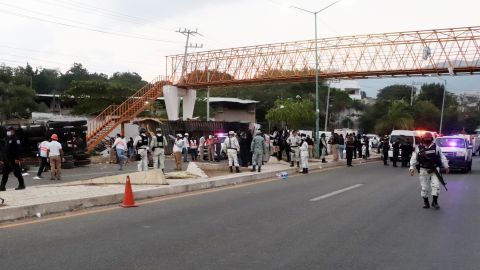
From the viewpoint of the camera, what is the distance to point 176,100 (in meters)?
49.0

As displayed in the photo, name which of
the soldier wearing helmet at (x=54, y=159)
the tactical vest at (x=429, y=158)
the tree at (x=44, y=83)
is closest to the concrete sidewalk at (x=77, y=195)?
the soldier wearing helmet at (x=54, y=159)

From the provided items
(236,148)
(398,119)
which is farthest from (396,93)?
(236,148)

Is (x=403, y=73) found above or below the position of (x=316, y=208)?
above

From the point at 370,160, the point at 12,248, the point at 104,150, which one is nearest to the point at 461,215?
the point at 12,248

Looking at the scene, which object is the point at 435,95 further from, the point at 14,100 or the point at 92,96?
the point at 14,100

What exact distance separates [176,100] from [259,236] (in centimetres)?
4138

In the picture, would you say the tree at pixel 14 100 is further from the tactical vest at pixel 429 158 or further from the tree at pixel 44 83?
the tactical vest at pixel 429 158

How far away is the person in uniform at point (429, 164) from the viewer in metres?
11.7

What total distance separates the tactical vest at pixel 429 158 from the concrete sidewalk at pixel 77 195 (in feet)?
21.1

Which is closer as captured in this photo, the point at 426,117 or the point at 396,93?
the point at 426,117

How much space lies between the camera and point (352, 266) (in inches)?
259

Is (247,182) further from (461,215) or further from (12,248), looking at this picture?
(12,248)

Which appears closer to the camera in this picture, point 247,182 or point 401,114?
point 247,182

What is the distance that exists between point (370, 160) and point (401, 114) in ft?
151
